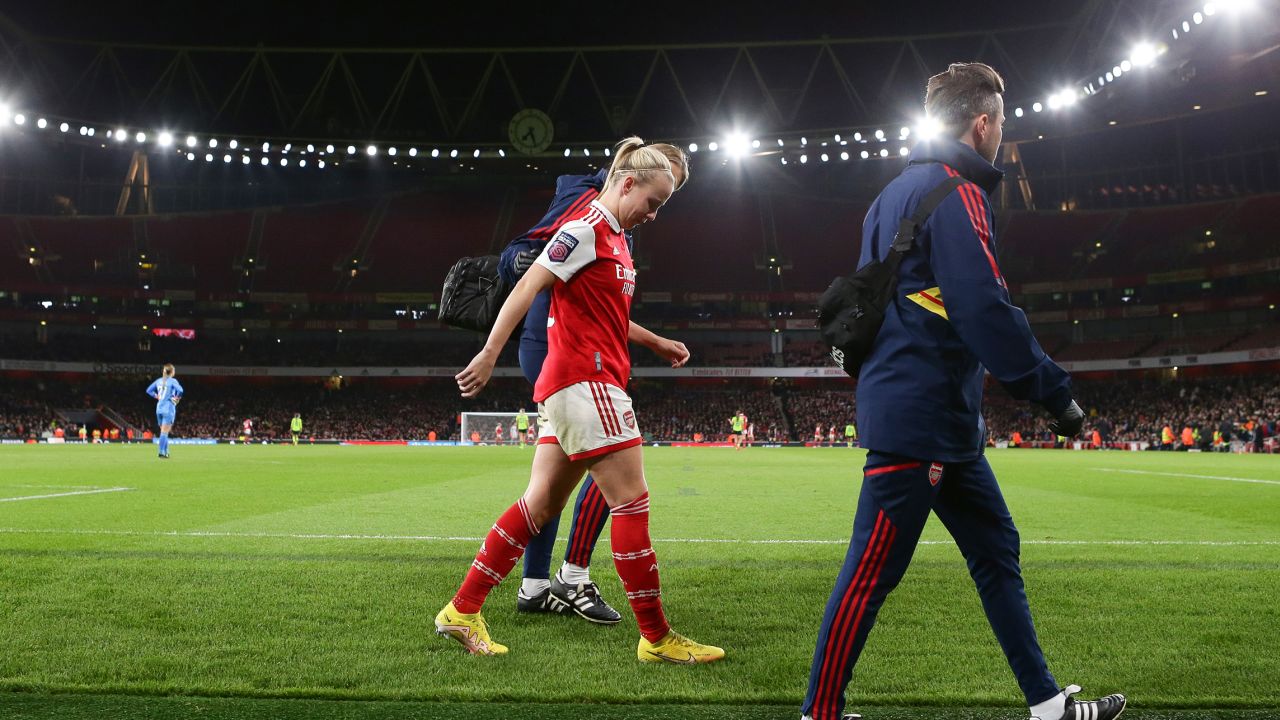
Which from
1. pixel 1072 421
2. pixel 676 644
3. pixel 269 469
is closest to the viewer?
pixel 1072 421

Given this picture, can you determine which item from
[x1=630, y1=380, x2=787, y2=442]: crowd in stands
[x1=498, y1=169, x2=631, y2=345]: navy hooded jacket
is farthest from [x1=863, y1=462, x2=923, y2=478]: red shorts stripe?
[x1=630, y1=380, x2=787, y2=442]: crowd in stands

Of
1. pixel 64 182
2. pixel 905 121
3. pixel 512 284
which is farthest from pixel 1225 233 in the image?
pixel 64 182

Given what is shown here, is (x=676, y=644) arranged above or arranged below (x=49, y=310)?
→ below

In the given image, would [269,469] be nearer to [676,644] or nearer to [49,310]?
[676,644]

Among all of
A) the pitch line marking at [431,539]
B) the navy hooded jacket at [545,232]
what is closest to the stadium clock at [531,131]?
the pitch line marking at [431,539]

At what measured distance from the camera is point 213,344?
58312mm

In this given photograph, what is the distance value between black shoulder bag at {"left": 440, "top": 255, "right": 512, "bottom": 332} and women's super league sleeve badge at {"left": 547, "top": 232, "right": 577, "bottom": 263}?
48 centimetres

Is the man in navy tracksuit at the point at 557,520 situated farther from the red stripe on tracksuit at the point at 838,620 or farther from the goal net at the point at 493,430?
the goal net at the point at 493,430

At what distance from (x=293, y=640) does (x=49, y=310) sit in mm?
61972

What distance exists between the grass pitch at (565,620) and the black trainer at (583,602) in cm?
12

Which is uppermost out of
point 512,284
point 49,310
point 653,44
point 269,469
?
point 653,44

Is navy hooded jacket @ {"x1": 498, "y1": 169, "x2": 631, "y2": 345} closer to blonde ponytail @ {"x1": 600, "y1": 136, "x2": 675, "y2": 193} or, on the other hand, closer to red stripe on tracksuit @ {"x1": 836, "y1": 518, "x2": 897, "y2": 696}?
blonde ponytail @ {"x1": 600, "y1": 136, "x2": 675, "y2": 193}

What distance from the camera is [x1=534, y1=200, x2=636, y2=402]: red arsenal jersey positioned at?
3607 mm

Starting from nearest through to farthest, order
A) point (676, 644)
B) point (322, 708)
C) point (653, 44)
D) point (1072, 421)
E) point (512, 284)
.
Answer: point (1072, 421) → point (322, 708) → point (676, 644) → point (512, 284) → point (653, 44)
